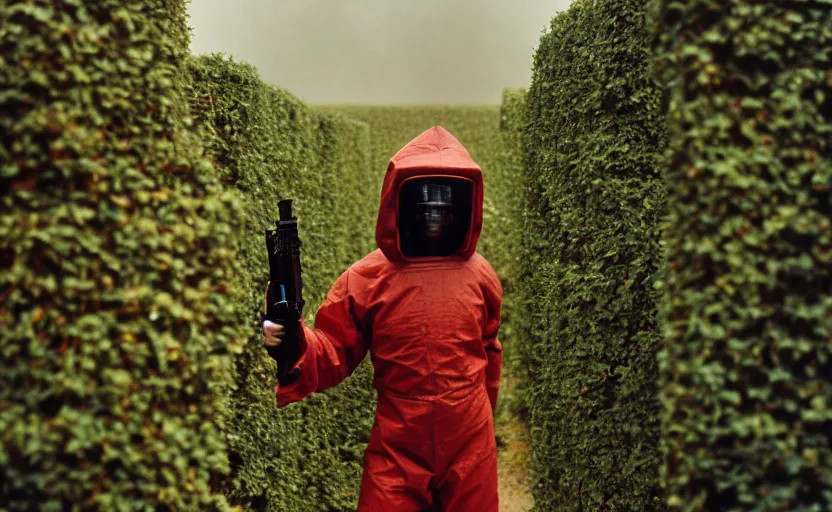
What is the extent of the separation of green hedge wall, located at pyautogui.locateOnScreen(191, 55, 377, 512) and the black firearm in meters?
0.33

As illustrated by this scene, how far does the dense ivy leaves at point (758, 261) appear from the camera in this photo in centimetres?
160

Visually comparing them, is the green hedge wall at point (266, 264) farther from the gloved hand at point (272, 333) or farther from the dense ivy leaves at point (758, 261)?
the dense ivy leaves at point (758, 261)

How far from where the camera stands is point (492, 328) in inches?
124

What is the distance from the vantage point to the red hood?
292cm

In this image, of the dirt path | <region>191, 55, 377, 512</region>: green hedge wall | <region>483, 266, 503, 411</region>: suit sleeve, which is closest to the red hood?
<region>483, 266, 503, 411</region>: suit sleeve

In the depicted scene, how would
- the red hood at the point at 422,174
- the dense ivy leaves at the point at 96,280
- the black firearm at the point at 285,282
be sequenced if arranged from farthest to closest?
the red hood at the point at 422,174, the black firearm at the point at 285,282, the dense ivy leaves at the point at 96,280

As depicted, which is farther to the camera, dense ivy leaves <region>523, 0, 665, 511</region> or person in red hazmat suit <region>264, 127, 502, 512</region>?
dense ivy leaves <region>523, 0, 665, 511</region>

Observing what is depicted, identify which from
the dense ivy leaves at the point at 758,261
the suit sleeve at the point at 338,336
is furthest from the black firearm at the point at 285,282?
the dense ivy leaves at the point at 758,261

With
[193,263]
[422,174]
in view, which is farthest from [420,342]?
[193,263]

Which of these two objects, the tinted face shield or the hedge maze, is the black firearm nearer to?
the hedge maze

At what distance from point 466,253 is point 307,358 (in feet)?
3.41

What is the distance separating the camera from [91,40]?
5.37 feet

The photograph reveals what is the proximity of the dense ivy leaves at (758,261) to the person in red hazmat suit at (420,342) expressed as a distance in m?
1.27

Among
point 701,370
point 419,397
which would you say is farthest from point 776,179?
point 419,397
